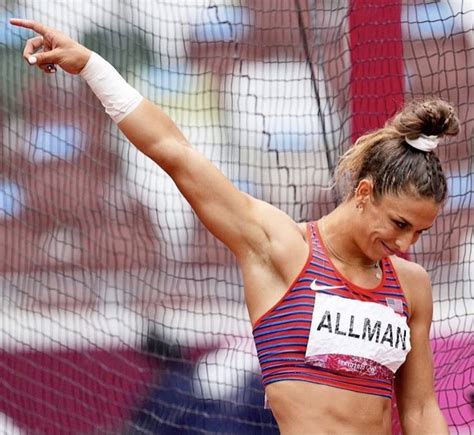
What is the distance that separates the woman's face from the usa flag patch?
0.14 metres

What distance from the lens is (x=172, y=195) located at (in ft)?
17.4

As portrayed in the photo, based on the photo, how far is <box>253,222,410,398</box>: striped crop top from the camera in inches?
108

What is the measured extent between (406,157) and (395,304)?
37cm

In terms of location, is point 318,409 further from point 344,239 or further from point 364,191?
point 364,191

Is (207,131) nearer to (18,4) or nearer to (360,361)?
(18,4)

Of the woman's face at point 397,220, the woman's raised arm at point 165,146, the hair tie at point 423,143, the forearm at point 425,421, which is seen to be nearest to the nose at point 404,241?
the woman's face at point 397,220

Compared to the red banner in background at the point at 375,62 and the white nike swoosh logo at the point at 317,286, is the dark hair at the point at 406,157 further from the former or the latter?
the red banner in background at the point at 375,62

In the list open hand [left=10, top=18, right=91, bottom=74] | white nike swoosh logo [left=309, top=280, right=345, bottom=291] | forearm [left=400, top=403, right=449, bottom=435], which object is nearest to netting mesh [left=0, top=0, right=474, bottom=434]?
forearm [left=400, top=403, right=449, bottom=435]

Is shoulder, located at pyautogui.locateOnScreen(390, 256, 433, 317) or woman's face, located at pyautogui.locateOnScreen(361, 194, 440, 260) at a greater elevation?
woman's face, located at pyautogui.locateOnScreen(361, 194, 440, 260)

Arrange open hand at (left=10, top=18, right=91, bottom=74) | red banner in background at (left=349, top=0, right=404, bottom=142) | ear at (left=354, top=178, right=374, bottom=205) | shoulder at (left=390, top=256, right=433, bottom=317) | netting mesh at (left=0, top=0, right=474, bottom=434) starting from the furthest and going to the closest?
netting mesh at (left=0, top=0, right=474, bottom=434)
red banner in background at (left=349, top=0, right=404, bottom=142)
shoulder at (left=390, top=256, right=433, bottom=317)
ear at (left=354, top=178, right=374, bottom=205)
open hand at (left=10, top=18, right=91, bottom=74)

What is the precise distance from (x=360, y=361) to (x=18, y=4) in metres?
2.68

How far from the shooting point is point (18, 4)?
479 cm

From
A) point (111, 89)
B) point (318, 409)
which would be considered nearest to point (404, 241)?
point (318, 409)

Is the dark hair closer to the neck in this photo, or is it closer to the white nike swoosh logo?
the neck
